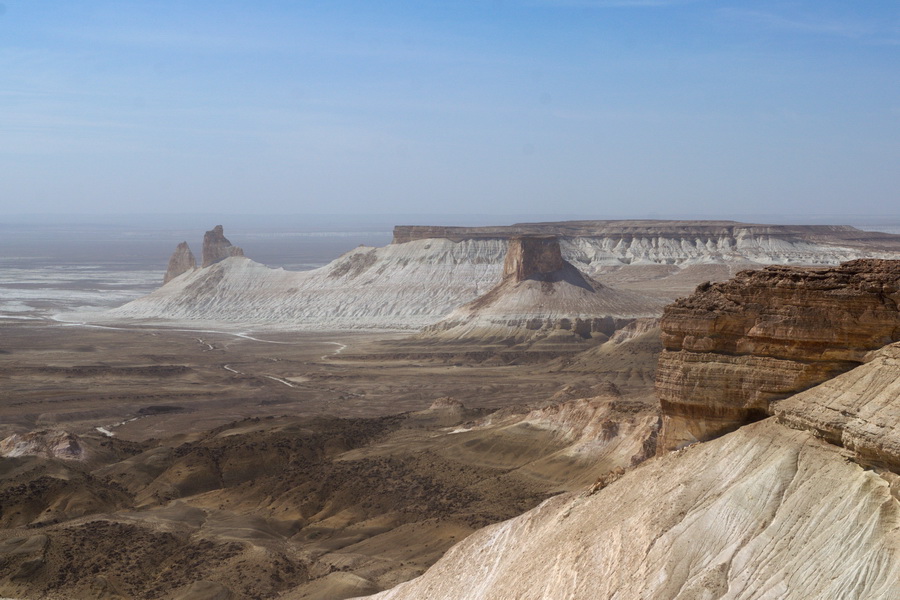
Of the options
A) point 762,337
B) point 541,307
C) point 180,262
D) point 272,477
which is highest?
point 762,337

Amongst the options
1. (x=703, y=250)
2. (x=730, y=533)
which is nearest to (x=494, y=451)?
(x=730, y=533)

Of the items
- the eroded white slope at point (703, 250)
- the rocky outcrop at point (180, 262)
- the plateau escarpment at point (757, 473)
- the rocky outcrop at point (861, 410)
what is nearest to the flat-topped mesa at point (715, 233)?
the eroded white slope at point (703, 250)

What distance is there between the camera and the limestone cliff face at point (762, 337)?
51.9 ft

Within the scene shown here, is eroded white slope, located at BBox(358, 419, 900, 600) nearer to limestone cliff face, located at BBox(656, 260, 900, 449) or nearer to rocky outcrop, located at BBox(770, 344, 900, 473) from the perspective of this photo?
rocky outcrop, located at BBox(770, 344, 900, 473)

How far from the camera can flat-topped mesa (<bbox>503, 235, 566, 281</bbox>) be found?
103125 millimetres

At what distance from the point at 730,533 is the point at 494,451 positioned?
89.6ft

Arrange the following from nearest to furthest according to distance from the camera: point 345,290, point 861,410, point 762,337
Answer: point 861,410
point 762,337
point 345,290

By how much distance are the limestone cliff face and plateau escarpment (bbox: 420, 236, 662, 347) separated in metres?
72.8

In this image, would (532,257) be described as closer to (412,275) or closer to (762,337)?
(412,275)

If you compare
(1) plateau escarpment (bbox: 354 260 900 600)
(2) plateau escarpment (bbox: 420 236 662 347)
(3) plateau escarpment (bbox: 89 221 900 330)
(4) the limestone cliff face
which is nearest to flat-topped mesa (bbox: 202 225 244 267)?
(3) plateau escarpment (bbox: 89 221 900 330)

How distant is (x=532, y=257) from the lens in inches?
4080

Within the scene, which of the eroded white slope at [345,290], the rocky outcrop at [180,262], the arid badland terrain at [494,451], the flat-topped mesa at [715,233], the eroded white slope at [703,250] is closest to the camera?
the arid badland terrain at [494,451]

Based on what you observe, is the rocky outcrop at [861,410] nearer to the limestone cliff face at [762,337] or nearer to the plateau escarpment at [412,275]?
the limestone cliff face at [762,337]

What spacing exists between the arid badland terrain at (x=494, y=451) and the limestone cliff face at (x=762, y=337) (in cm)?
4
